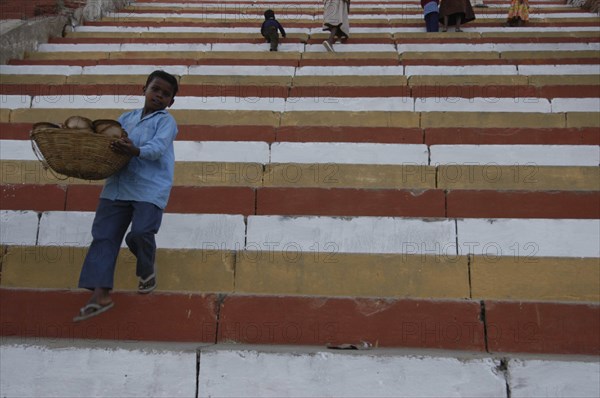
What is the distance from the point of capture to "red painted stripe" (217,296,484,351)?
307cm

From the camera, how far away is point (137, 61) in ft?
24.5

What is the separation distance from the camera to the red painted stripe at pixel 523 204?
4051 mm

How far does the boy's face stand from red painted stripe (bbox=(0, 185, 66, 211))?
4.16ft

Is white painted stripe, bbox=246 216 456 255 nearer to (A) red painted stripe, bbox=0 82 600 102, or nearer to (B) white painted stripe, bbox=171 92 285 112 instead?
(B) white painted stripe, bbox=171 92 285 112

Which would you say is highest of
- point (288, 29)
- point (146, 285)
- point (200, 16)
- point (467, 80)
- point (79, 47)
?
point (200, 16)

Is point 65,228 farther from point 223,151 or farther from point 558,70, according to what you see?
point 558,70

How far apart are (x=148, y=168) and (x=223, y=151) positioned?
6.06 ft

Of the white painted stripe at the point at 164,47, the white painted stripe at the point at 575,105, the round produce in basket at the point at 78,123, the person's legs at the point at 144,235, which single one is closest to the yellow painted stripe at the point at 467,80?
the white painted stripe at the point at 575,105

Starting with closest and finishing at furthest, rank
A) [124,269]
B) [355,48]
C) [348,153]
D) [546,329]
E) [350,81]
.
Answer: [546,329] < [124,269] < [348,153] < [350,81] < [355,48]

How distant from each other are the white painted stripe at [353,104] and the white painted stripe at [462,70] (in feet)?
3.25

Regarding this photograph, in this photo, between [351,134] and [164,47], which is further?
[164,47]

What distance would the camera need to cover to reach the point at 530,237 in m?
3.84

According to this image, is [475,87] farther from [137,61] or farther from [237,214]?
[137,61]

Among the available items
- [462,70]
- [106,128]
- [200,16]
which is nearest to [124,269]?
[106,128]
